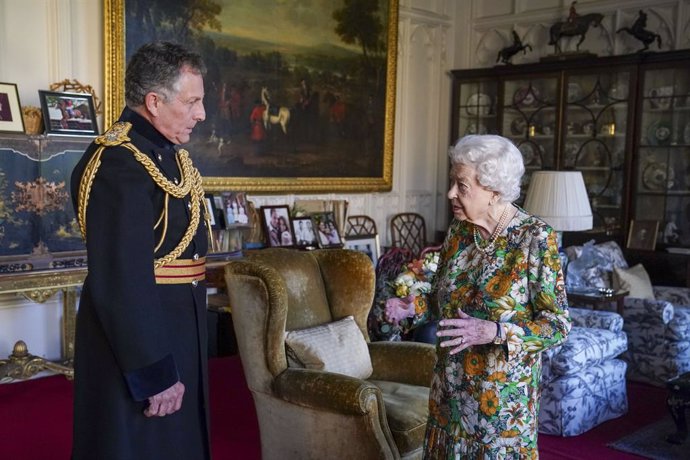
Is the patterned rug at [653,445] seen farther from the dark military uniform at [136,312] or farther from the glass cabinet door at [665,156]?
the dark military uniform at [136,312]

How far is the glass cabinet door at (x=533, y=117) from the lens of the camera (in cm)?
688

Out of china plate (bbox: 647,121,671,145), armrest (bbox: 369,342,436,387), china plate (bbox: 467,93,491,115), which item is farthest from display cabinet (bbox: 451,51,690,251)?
armrest (bbox: 369,342,436,387)

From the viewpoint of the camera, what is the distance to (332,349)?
300 cm

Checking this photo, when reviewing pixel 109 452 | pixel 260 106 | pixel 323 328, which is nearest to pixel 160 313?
pixel 109 452

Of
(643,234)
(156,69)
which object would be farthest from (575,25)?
(156,69)

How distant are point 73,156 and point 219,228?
139cm

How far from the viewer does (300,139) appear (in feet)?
20.9

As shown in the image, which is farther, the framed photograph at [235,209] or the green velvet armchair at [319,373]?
the framed photograph at [235,209]

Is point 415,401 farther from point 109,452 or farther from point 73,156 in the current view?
point 73,156

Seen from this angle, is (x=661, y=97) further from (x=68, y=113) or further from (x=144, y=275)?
(x=144, y=275)

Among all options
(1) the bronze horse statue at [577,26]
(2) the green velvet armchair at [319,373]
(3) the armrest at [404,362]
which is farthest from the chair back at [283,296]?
(1) the bronze horse statue at [577,26]

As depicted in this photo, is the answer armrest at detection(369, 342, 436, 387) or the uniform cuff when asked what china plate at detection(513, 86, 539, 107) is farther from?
the uniform cuff

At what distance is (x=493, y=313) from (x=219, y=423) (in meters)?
2.38

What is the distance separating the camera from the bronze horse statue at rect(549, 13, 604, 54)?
6547 millimetres
